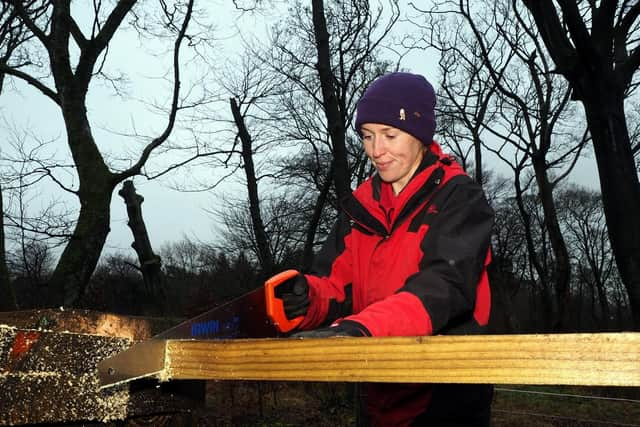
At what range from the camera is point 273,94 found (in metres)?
17.2

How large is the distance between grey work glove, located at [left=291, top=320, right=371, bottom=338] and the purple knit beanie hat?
948 mm

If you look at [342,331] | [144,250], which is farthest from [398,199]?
[144,250]

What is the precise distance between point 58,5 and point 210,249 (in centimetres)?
1235

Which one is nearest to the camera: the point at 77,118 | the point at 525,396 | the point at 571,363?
the point at 571,363

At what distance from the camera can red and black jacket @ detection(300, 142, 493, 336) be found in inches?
60.3

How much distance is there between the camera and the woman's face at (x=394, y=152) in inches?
81.8

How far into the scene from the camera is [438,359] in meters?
0.99

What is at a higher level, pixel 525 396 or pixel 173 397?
pixel 173 397

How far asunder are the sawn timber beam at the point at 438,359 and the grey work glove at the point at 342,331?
0.32 feet

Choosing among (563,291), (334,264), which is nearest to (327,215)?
(563,291)

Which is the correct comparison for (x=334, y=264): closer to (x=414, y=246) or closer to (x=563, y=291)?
(x=414, y=246)

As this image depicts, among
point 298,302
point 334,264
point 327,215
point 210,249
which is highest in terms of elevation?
point 327,215

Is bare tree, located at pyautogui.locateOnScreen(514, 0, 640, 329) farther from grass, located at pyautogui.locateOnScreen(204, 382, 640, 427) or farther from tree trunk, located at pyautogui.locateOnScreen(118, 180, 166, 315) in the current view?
tree trunk, located at pyautogui.locateOnScreen(118, 180, 166, 315)

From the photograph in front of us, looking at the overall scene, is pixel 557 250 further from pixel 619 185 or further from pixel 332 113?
pixel 332 113
